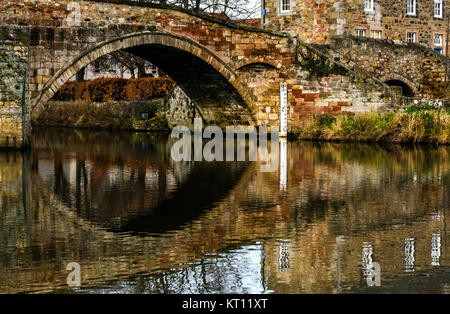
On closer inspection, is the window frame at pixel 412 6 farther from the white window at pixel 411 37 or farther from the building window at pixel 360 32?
the building window at pixel 360 32

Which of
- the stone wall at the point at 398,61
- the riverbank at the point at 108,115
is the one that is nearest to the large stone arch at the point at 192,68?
the riverbank at the point at 108,115

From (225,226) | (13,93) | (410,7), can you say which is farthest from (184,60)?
(225,226)

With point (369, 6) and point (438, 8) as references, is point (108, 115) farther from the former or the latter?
point (438, 8)

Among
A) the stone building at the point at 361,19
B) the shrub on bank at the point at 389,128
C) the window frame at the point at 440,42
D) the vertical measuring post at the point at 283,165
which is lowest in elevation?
the vertical measuring post at the point at 283,165

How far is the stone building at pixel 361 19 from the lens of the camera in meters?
28.6

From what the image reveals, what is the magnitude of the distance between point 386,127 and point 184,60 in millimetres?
5556

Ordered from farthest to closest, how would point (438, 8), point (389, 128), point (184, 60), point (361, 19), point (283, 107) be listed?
point (438, 8)
point (361, 19)
point (283, 107)
point (184, 60)
point (389, 128)

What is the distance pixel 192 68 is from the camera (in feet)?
72.8

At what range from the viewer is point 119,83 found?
107ft

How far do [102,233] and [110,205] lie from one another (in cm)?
205

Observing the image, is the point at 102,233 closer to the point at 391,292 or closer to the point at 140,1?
the point at 391,292

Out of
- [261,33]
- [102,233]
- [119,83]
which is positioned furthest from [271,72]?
[102,233]

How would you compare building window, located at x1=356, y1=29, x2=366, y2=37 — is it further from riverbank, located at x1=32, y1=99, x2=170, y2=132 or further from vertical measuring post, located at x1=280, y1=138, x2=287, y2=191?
vertical measuring post, located at x1=280, y1=138, x2=287, y2=191

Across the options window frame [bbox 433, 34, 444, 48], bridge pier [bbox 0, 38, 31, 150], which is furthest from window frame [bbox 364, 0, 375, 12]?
bridge pier [bbox 0, 38, 31, 150]
